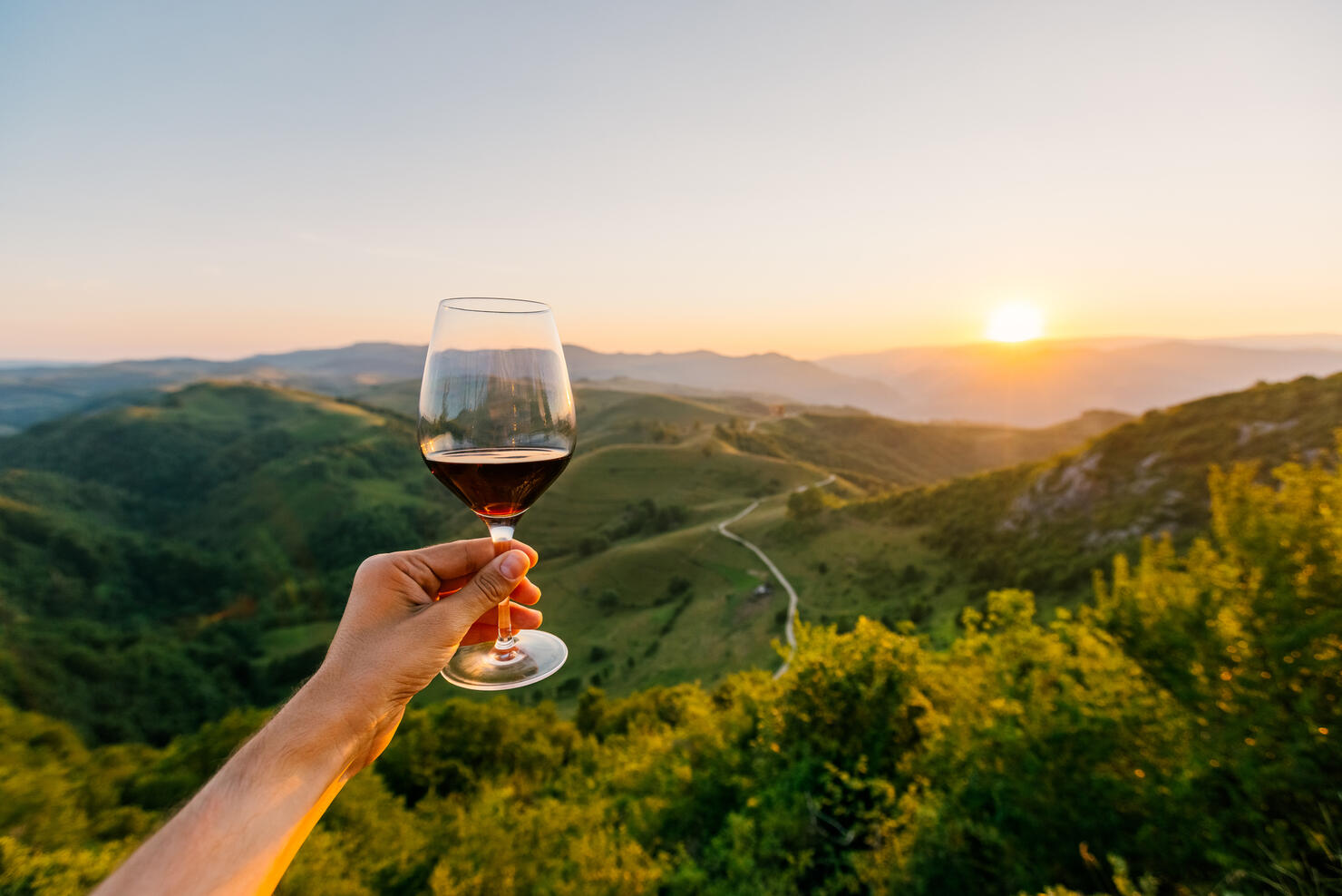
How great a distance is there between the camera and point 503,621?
A: 2150 millimetres

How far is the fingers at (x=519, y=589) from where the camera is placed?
2.29 metres

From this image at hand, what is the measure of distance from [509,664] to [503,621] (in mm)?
154

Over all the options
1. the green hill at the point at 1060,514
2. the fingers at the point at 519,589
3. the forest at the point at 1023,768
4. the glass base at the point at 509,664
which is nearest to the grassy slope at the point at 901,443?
the green hill at the point at 1060,514

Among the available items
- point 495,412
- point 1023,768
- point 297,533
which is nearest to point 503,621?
point 495,412

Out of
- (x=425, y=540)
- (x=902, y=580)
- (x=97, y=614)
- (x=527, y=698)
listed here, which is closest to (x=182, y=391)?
(x=97, y=614)

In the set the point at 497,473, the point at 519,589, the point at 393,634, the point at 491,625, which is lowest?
the point at 491,625

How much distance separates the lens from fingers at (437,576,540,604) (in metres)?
2.29

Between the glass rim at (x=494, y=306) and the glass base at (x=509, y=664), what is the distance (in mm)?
1147

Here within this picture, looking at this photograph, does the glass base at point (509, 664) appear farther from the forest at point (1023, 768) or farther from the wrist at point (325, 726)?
the forest at point (1023, 768)

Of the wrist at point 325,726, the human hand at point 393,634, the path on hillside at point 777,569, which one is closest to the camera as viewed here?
the wrist at point 325,726

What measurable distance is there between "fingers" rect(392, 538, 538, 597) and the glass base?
0.28m

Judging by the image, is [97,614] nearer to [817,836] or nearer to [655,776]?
[655,776]

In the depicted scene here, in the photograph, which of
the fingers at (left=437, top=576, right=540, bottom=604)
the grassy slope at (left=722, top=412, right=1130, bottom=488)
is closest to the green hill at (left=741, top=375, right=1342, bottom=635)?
the fingers at (left=437, top=576, right=540, bottom=604)

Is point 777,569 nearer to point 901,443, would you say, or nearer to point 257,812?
point 257,812
